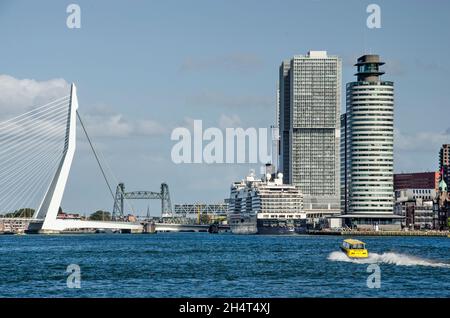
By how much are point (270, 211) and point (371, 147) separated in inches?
1006

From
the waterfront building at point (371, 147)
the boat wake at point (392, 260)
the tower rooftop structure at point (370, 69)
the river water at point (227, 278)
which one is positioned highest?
the tower rooftop structure at point (370, 69)

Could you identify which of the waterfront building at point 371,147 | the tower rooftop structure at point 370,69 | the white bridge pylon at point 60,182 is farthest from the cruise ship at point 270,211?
the white bridge pylon at point 60,182

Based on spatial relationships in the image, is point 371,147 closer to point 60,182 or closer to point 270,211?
point 270,211

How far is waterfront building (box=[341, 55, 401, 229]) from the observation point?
7298 inches

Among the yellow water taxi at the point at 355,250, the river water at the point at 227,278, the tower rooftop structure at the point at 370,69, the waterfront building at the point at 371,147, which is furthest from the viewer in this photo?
the tower rooftop structure at the point at 370,69

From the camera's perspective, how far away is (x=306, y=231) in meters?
176

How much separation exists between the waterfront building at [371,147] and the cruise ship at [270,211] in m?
13.1

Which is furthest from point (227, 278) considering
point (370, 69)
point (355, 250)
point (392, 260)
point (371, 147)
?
point (370, 69)

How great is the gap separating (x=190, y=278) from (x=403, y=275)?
1093 cm

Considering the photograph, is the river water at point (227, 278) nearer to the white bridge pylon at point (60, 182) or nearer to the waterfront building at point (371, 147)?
the white bridge pylon at point (60, 182)

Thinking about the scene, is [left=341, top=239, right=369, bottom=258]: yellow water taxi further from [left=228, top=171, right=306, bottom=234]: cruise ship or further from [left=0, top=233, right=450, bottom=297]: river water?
[left=228, top=171, right=306, bottom=234]: cruise ship

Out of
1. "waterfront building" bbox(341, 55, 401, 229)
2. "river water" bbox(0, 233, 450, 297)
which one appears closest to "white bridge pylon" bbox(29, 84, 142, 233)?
"river water" bbox(0, 233, 450, 297)

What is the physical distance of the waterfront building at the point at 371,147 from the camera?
185m

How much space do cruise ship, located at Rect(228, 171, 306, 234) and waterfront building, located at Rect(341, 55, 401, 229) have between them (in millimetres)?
13079
